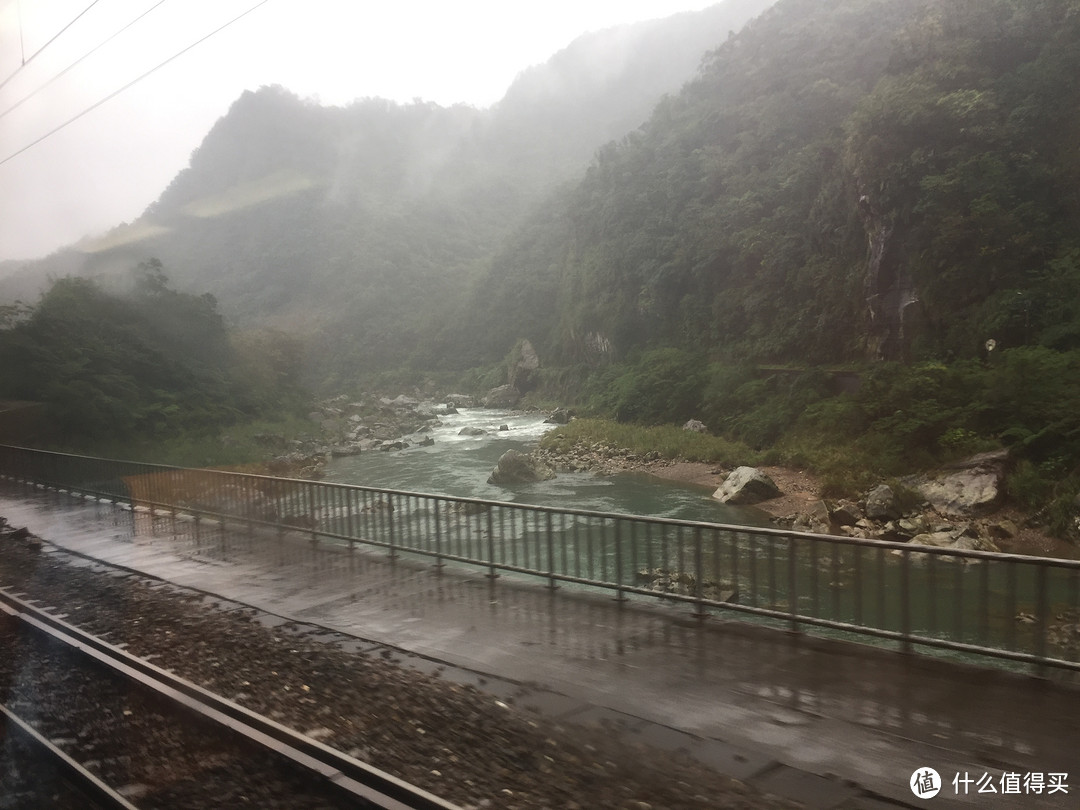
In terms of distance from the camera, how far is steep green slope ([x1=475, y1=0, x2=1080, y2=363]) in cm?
2791

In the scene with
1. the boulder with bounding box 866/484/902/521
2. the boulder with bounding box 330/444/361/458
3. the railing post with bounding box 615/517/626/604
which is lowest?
the boulder with bounding box 330/444/361/458

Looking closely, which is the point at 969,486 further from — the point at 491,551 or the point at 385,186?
the point at 385,186

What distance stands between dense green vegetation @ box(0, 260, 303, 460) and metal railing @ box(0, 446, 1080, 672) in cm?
2607

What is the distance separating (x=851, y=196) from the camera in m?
35.9

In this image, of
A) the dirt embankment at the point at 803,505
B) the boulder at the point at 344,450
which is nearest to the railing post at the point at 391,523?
the dirt embankment at the point at 803,505

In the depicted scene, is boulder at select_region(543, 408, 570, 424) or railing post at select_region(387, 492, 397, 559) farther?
boulder at select_region(543, 408, 570, 424)

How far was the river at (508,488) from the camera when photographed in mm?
24719

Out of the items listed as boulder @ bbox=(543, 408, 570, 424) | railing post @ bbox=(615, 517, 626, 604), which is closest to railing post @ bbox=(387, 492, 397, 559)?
railing post @ bbox=(615, 517, 626, 604)

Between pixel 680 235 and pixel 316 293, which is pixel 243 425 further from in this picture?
pixel 316 293

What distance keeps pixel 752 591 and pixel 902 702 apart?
2268 millimetres

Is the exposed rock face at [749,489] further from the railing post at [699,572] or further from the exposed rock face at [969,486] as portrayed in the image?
the railing post at [699,572]

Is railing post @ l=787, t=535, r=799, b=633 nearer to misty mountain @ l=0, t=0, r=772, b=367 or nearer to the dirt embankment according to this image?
the dirt embankment

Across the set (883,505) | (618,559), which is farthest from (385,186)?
(618,559)

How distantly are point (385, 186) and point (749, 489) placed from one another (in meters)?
99.5
